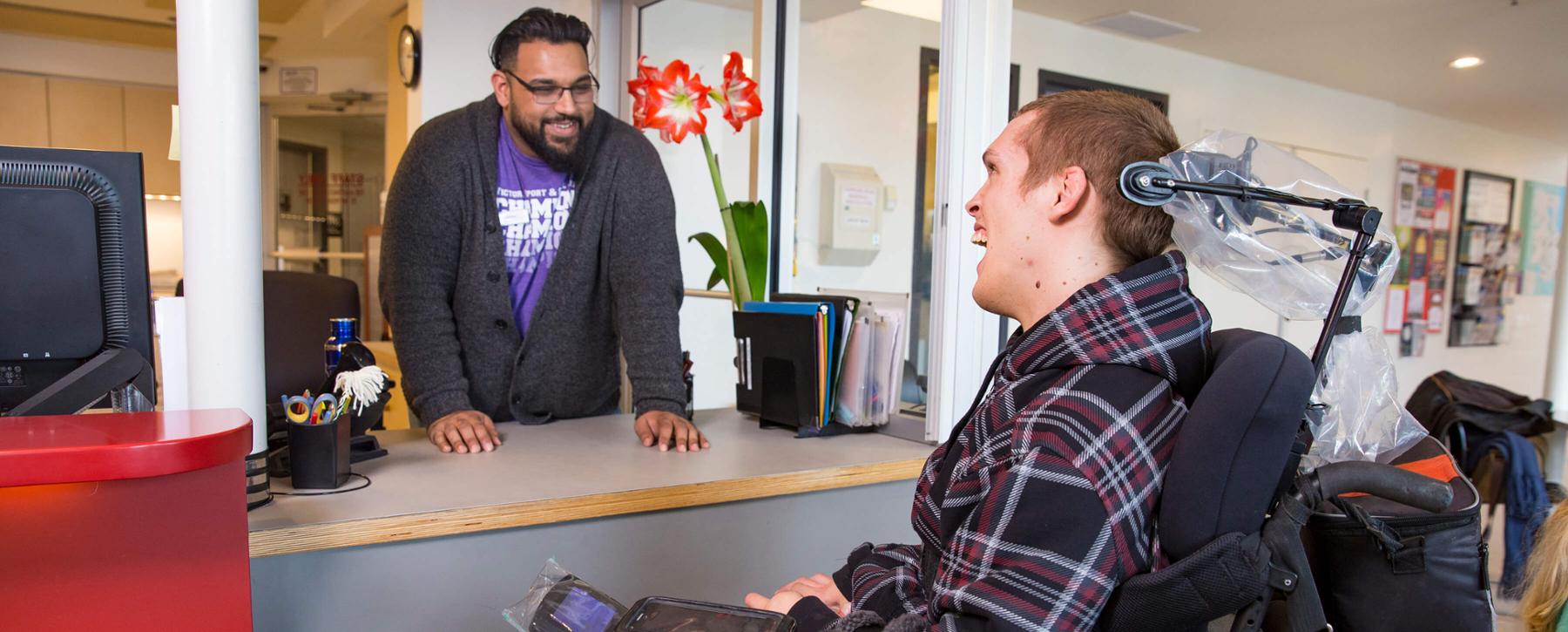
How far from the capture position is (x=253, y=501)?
4.19 feet

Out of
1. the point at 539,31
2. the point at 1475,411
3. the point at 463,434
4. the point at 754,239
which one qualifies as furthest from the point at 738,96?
the point at 1475,411

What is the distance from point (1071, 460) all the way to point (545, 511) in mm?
811

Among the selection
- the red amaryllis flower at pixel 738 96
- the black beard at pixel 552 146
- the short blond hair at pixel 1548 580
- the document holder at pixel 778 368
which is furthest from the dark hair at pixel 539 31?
the short blond hair at pixel 1548 580

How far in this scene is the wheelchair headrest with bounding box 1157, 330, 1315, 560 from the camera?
853mm

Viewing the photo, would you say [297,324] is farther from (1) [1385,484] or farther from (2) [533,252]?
(1) [1385,484]

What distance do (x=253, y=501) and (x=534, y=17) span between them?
3.59ft

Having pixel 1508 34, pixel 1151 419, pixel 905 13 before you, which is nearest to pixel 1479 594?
pixel 1151 419

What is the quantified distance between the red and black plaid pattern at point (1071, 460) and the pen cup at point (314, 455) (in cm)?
87

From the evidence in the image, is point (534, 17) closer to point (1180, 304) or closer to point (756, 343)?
point (756, 343)

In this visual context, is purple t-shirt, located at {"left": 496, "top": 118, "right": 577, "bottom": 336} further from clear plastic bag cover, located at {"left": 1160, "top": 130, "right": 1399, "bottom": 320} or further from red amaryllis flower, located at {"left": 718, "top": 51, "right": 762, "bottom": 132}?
clear plastic bag cover, located at {"left": 1160, "top": 130, "right": 1399, "bottom": 320}

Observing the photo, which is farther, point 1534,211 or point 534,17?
point 1534,211

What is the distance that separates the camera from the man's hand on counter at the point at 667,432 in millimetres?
1793

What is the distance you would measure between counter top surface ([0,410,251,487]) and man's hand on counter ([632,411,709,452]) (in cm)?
90

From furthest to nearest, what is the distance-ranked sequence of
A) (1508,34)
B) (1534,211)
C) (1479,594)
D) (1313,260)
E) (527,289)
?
(1534,211), (1508,34), (527,289), (1313,260), (1479,594)
